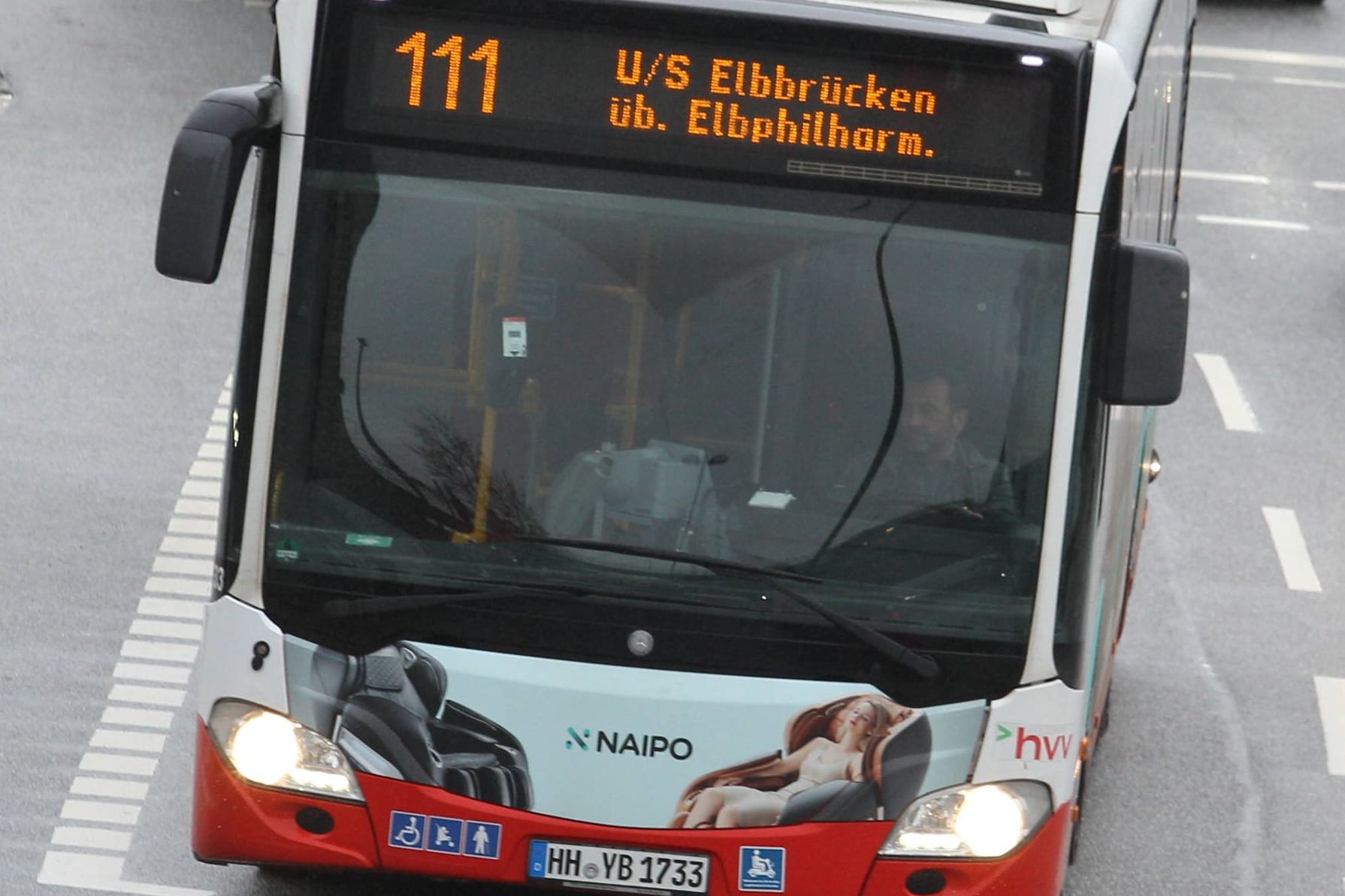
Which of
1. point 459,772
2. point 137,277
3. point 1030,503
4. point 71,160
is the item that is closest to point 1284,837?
point 1030,503

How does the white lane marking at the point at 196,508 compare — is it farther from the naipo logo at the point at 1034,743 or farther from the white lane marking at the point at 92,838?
the naipo logo at the point at 1034,743

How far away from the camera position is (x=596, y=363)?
5977mm

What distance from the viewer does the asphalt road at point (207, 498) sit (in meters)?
8.73

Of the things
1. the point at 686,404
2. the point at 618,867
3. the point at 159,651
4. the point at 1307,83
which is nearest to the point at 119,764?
the point at 159,651

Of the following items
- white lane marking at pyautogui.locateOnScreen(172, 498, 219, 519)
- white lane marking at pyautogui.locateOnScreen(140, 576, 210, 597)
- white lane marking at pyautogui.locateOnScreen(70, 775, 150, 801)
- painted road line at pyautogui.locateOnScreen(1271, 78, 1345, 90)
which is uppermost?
painted road line at pyautogui.locateOnScreen(1271, 78, 1345, 90)

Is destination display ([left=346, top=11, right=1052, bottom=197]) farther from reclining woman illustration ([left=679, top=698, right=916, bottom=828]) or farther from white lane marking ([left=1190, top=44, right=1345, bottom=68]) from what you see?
white lane marking ([left=1190, top=44, right=1345, bottom=68])

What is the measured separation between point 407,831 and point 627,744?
0.66 metres

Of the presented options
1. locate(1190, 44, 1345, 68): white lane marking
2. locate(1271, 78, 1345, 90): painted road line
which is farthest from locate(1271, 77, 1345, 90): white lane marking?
locate(1190, 44, 1345, 68): white lane marking

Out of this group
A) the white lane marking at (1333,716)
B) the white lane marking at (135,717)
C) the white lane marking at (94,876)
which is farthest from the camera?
the white lane marking at (1333,716)

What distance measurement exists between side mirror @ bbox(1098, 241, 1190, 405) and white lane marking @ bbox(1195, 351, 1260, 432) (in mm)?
9536

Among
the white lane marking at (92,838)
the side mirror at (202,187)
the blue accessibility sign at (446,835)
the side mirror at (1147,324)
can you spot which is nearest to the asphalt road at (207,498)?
the white lane marking at (92,838)

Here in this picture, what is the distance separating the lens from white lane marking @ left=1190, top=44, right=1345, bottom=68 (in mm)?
25094

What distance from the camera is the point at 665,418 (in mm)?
5977

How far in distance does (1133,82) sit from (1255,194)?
15.4m
